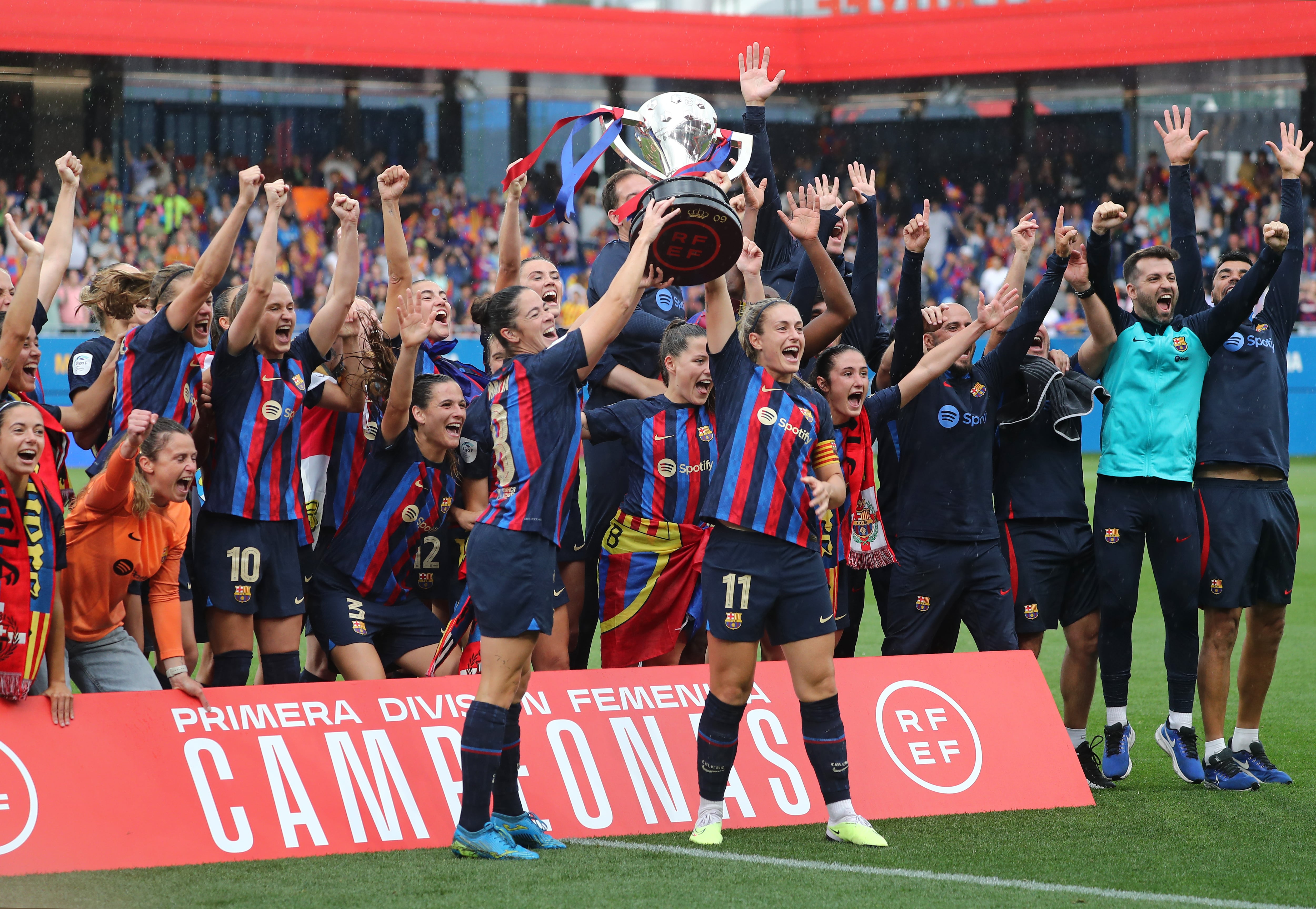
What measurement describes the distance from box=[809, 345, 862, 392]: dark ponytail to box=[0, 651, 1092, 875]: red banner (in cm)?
109

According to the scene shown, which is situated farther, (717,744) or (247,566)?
(247,566)

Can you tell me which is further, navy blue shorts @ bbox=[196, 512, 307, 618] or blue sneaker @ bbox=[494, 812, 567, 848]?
navy blue shorts @ bbox=[196, 512, 307, 618]

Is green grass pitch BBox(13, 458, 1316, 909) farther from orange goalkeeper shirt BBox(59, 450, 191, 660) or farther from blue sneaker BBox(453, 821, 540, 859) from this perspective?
orange goalkeeper shirt BBox(59, 450, 191, 660)

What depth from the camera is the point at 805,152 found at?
2617 centimetres

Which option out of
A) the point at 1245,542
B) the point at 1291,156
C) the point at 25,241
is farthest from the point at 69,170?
the point at 1291,156

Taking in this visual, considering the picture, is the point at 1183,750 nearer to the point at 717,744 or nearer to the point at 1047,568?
the point at 1047,568

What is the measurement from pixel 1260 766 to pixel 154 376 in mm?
4519

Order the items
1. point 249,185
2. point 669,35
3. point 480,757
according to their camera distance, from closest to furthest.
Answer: point 480,757, point 249,185, point 669,35

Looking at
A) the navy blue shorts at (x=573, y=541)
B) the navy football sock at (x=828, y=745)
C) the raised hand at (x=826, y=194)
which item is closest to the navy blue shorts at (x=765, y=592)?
the navy football sock at (x=828, y=745)

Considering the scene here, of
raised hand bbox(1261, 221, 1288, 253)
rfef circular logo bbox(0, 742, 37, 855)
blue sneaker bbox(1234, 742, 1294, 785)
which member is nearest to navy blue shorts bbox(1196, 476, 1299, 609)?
blue sneaker bbox(1234, 742, 1294, 785)

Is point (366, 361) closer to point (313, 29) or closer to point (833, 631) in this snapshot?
point (833, 631)

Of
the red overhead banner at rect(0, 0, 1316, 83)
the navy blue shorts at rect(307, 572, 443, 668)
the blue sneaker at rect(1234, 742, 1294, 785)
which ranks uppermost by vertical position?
the red overhead banner at rect(0, 0, 1316, 83)

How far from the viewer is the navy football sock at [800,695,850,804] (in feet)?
16.1

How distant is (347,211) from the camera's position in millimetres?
5910
